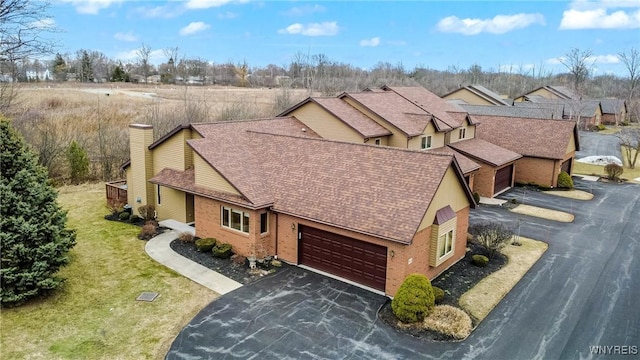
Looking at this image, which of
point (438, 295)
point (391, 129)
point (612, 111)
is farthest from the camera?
point (612, 111)

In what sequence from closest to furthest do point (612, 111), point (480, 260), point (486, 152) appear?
1. point (480, 260)
2. point (486, 152)
3. point (612, 111)

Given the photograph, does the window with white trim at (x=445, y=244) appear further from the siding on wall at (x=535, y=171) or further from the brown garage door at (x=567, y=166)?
the brown garage door at (x=567, y=166)

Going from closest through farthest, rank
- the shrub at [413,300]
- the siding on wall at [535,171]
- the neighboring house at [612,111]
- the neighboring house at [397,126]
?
the shrub at [413,300], the neighboring house at [397,126], the siding on wall at [535,171], the neighboring house at [612,111]

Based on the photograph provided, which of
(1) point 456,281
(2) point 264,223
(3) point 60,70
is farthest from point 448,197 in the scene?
(3) point 60,70

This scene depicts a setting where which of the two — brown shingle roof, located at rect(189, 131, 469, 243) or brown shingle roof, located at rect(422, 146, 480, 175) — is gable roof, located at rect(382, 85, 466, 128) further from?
brown shingle roof, located at rect(189, 131, 469, 243)

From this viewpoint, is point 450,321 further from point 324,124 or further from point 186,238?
point 324,124

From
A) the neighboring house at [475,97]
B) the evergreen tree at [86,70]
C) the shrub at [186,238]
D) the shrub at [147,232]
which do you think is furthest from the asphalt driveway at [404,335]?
the evergreen tree at [86,70]

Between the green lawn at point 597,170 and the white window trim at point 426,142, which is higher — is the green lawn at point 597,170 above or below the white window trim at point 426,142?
below
